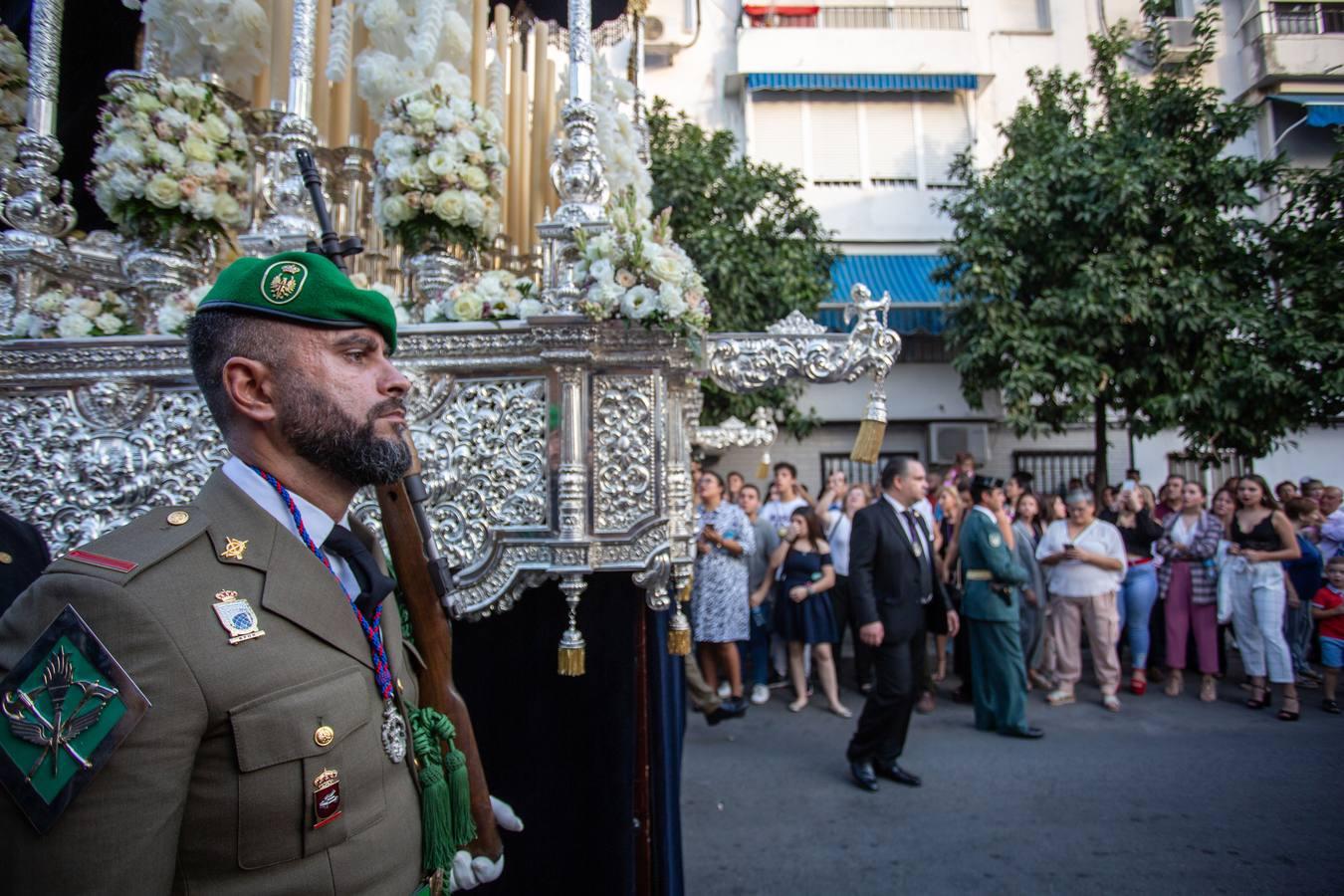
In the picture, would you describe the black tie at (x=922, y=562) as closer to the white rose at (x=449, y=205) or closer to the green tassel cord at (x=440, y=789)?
the white rose at (x=449, y=205)

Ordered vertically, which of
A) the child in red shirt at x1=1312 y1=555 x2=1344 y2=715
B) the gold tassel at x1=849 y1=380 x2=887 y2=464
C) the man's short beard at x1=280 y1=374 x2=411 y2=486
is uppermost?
the gold tassel at x1=849 y1=380 x2=887 y2=464

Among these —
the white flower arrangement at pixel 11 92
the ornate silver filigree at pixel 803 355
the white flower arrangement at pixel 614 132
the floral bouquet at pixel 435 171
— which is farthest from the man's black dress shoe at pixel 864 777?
the white flower arrangement at pixel 11 92

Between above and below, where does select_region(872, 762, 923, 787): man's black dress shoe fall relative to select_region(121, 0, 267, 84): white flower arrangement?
below

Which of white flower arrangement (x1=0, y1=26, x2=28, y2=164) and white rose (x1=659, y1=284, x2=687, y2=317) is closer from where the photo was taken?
white rose (x1=659, y1=284, x2=687, y2=317)

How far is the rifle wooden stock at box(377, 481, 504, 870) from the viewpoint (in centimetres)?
174

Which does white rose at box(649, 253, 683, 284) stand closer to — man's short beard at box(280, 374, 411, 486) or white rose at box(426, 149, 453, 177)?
white rose at box(426, 149, 453, 177)

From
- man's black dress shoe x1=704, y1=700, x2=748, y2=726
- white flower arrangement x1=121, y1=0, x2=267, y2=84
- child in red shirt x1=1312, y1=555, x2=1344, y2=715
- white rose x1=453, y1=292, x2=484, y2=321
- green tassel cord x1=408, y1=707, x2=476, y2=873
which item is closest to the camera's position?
green tassel cord x1=408, y1=707, x2=476, y2=873

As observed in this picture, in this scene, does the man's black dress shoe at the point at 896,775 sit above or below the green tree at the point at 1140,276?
below

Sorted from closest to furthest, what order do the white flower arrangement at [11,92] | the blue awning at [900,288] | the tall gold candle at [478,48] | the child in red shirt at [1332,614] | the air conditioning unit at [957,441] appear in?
the white flower arrangement at [11,92] < the tall gold candle at [478,48] < the child in red shirt at [1332,614] < the blue awning at [900,288] < the air conditioning unit at [957,441]

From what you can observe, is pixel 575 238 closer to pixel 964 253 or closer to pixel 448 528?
pixel 448 528

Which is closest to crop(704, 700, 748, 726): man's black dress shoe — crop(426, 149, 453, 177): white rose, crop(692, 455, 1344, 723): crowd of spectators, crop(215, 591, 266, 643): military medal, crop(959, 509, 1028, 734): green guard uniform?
crop(692, 455, 1344, 723): crowd of spectators

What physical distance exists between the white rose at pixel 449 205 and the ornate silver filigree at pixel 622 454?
3.13 feet

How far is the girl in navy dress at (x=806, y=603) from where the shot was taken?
622 cm

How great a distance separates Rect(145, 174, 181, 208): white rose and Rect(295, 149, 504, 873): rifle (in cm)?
123
